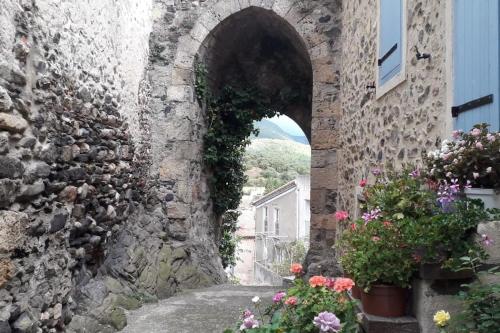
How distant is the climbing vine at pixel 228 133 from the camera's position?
22.7 feet

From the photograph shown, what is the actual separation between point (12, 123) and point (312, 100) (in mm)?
4311

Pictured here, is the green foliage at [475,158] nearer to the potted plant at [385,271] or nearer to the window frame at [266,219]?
the potted plant at [385,271]

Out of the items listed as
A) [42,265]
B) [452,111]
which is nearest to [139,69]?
[42,265]

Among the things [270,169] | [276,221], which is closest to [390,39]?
[276,221]

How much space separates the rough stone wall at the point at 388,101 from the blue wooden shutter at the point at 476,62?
148 mm

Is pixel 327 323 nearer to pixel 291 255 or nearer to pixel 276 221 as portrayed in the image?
pixel 291 255

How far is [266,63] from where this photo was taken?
7949 millimetres

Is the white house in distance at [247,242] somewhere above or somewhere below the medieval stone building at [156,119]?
below

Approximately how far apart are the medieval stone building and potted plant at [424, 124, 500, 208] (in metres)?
0.28

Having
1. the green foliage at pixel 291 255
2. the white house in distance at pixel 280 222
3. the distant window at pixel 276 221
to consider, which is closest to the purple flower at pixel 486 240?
the green foliage at pixel 291 255

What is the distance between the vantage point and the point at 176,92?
6.19 metres

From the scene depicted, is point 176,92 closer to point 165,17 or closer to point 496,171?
point 165,17

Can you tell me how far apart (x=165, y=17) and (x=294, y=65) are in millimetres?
2567

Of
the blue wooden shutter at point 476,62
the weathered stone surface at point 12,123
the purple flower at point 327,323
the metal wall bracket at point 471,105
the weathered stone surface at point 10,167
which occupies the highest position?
the blue wooden shutter at point 476,62
